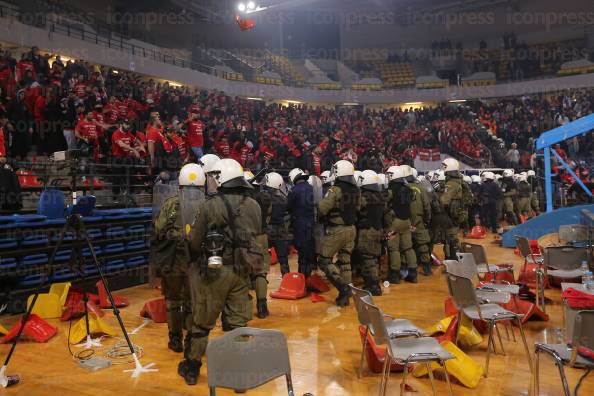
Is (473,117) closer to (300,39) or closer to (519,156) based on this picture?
(519,156)

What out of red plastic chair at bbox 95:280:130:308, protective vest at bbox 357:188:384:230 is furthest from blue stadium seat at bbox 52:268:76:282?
protective vest at bbox 357:188:384:230

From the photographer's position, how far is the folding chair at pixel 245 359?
102 inches

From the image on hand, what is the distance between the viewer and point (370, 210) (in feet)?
23.1

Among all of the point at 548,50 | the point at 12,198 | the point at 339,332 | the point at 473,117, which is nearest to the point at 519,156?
the point at 473,117

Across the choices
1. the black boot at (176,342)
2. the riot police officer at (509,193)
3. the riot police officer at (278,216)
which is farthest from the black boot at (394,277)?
the riot police officer at (509,193)

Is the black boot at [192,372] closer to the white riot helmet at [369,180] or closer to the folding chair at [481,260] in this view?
the folding chair at [481,260]

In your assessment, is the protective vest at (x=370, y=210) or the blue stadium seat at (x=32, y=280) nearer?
the blue stadium seat at (x=32, y=280)

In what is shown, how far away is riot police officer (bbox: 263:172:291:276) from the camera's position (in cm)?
802

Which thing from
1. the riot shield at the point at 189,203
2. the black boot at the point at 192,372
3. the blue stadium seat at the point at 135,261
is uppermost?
the riot shield at the point at 189,203

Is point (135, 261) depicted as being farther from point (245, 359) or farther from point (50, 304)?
point (245, 359)

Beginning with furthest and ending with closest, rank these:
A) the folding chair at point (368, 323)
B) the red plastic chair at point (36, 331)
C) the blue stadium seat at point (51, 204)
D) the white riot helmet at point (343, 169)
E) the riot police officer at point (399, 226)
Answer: the riot police officer at point (399, 226)
the blue stadium seat at point (51, 204)
the white riot helmet at point (343, 169)
the red plastic chair at point (36, 331)
the folding chair at point (368, 323)

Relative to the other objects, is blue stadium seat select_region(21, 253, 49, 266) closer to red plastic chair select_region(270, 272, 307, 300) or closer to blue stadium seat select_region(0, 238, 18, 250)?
blue stadium seat select_region(0, 238, 18, 250)

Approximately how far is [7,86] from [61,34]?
24.2 ft

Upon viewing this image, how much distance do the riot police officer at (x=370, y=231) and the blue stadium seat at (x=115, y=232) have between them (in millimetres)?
4138
